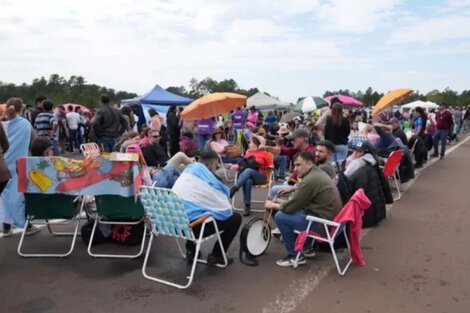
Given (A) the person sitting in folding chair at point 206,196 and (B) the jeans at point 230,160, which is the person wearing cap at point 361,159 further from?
(B) the jeans at point 230,160

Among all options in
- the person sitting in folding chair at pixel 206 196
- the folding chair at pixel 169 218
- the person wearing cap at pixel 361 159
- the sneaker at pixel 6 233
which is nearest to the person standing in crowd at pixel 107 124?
the sneaker at pixel 6 233

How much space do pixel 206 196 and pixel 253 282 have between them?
35.9 inches

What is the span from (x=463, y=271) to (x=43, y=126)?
8.84m

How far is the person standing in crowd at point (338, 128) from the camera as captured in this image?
28.7 feet

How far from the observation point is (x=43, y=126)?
10391mm

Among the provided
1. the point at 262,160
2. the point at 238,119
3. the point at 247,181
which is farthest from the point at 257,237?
the point at 238,119

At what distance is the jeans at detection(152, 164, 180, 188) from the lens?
6066 millimetres

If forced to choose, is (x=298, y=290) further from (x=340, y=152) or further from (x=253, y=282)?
(x=340, y=152)

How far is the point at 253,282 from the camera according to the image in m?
4.37

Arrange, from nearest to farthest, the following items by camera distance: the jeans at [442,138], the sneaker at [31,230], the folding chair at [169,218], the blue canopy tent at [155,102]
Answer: the folding chair at [169,218] < the sneaker at [31,230] < the jeans at [442,138] < the blue canopy tent at [155,102]

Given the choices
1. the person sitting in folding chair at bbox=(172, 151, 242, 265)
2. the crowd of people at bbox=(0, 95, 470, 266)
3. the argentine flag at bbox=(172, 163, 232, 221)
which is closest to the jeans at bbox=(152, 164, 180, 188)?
the crowd of people at bbox=(0, 95, 470, 266)

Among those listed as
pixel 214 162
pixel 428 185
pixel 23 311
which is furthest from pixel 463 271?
pixel 428 185

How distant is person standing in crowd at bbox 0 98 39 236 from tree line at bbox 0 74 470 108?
3149 cm

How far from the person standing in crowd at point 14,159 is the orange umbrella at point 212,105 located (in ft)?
16.0
